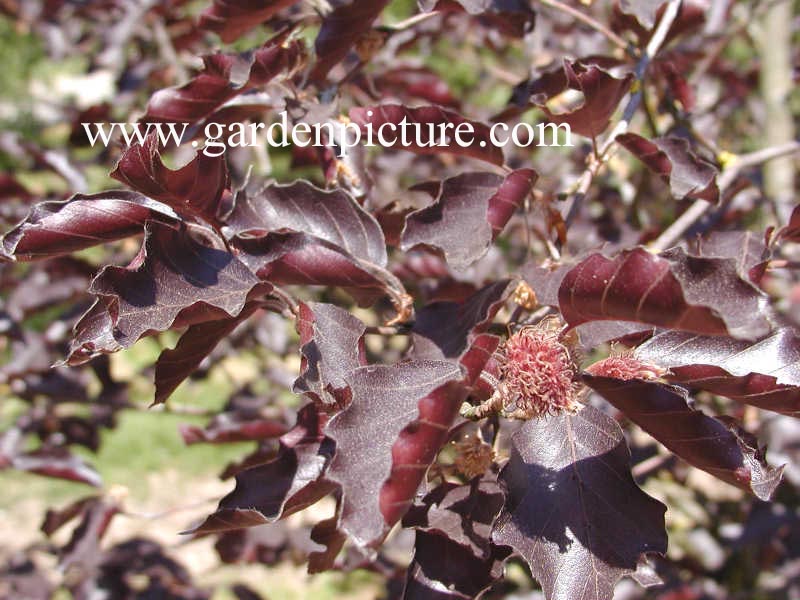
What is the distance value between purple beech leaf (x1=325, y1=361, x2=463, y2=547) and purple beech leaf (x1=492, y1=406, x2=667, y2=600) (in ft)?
0.41

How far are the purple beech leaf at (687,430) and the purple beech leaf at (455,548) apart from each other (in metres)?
0.16

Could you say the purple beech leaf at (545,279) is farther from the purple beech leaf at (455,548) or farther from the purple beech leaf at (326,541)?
the purple beech leaf at (326,541)

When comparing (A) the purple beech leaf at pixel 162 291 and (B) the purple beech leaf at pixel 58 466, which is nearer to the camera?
(A) the purple beech leaf at pixel 162 291

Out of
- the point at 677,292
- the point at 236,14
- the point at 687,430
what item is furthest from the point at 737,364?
the point at 236,14

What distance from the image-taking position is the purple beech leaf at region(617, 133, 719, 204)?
39.3 inches

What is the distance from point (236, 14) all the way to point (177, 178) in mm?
437

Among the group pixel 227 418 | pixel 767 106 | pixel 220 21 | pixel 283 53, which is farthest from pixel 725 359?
pixel 767 106

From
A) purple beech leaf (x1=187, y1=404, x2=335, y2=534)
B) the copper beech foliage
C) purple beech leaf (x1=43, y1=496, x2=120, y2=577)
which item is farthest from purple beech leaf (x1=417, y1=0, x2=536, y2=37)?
purple beech leaf (x1=43, y1=496, x2=120, y2=577)

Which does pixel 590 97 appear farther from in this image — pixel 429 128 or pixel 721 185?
pixel 721 185

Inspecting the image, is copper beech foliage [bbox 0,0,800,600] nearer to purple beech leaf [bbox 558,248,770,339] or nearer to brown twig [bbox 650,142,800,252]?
purple beech leaf [bbox 558,248,770,339]

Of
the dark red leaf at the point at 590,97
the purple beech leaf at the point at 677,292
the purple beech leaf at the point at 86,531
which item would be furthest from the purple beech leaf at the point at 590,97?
the purple beech leaf at the point at 86,531

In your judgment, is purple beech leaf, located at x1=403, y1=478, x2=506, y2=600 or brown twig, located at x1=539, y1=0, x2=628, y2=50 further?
brown twig, located at x1=539, y1=0, x2=628, y2=50

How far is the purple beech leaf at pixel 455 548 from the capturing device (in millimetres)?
796

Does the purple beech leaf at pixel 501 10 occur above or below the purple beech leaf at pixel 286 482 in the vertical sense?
above
